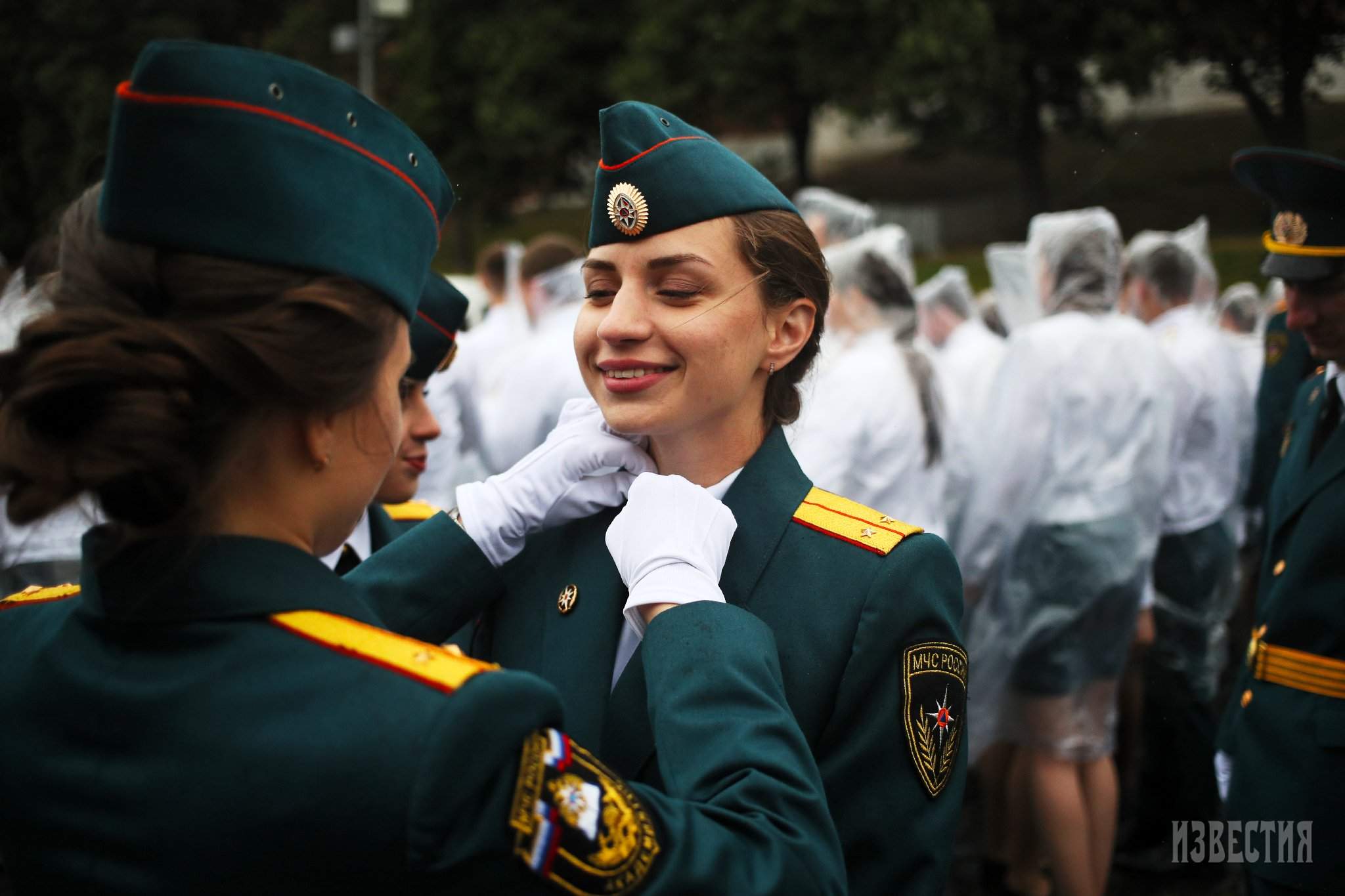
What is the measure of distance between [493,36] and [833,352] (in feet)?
64.7

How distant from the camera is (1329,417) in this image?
3234mm

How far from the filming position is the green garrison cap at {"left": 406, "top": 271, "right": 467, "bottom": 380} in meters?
3.08

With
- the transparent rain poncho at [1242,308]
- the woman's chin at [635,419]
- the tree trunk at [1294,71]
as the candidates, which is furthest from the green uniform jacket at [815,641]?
the transparent rain poncho at [1242,308]

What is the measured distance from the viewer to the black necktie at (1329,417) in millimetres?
3211

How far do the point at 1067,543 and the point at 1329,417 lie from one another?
1.73 meters

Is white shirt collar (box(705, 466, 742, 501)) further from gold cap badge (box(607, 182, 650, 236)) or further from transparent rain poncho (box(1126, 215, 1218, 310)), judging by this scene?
transparent rain poncho (box(1126, 215, 1218, 310))

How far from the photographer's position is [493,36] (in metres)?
23.8

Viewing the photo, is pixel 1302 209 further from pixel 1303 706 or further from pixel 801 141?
pixel 801 141

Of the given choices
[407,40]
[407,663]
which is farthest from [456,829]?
[407,40]

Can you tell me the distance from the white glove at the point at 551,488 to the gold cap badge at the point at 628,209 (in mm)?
332

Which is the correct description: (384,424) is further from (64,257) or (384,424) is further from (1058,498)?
(1058,498)

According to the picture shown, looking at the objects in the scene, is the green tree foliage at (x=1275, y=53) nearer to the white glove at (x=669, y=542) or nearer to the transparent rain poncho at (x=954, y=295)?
the white glove at (x=669, y=542)

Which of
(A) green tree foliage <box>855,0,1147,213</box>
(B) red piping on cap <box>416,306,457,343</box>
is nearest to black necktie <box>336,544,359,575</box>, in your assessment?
(B) red piping on cap <box>416,306,457,343</box>

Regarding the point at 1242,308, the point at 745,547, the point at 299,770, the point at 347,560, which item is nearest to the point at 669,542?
the point at 745,547
